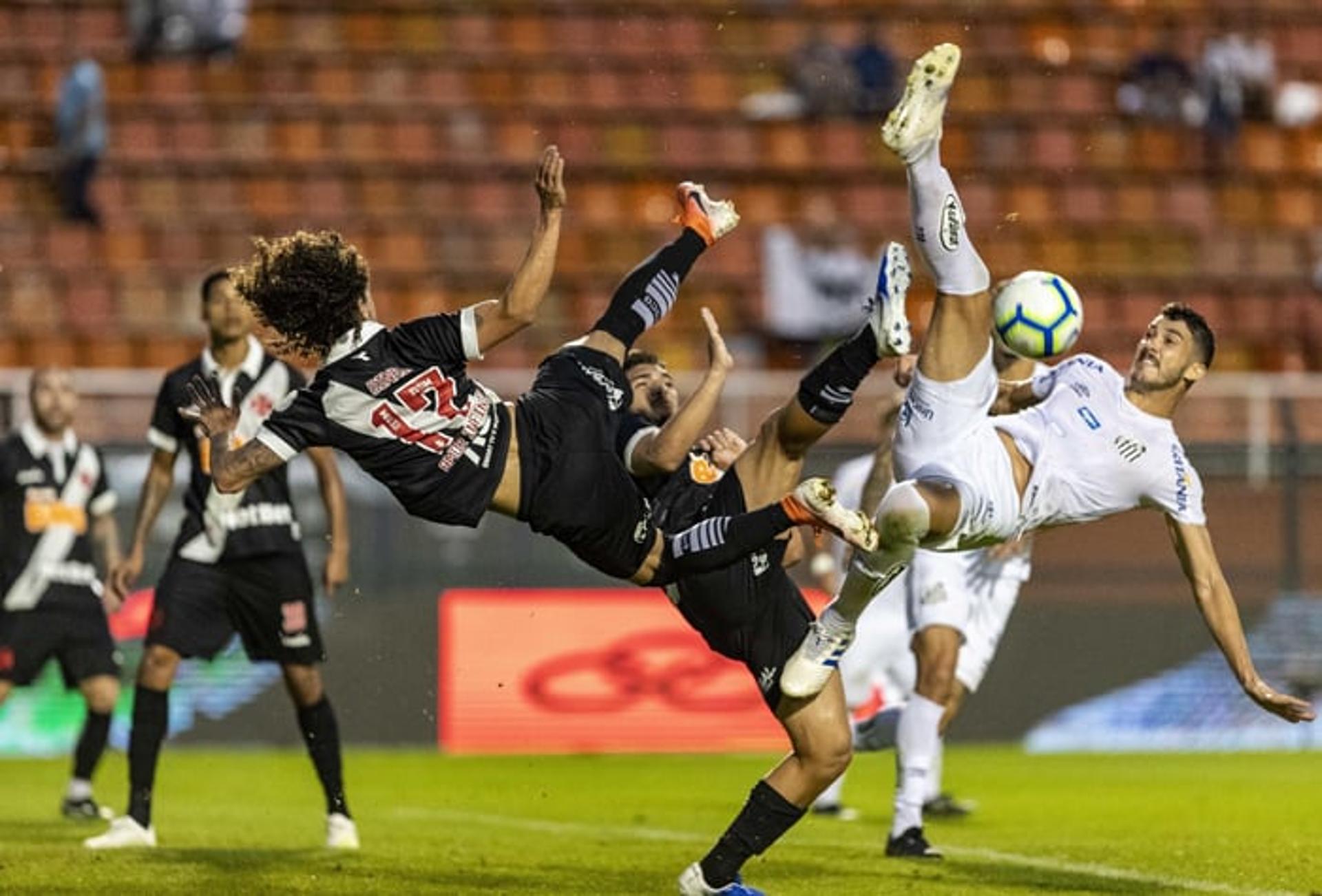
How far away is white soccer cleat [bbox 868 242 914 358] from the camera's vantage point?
983 cm

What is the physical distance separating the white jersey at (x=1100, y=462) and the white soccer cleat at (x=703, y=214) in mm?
1360

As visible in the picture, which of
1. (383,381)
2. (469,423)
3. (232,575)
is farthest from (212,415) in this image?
(232,575)

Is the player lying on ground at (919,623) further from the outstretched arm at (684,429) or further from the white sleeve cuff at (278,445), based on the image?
the white sleeve cuff at (278,445)

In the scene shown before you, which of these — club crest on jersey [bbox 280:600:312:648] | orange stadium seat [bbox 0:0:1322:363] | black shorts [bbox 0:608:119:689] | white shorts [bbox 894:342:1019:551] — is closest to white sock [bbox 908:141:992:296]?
white shorts [bbox 894:342:1019:551]

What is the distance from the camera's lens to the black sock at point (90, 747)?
14.2m

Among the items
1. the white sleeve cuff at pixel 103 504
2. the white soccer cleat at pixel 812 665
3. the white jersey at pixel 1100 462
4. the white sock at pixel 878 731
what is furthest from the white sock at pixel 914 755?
the white sleeve cuff at pixel 103 504

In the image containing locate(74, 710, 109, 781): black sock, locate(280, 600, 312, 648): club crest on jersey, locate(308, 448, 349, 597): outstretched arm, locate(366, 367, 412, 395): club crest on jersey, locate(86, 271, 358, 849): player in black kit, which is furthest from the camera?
locate(74, 710, 109, 781): black sock

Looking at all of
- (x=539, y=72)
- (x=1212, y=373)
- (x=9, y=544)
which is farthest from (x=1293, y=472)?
(x=9, y=544)

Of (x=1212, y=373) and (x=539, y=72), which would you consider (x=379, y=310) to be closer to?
(x=539, y=72)

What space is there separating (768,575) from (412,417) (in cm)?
154

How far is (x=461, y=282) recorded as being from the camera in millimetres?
22641

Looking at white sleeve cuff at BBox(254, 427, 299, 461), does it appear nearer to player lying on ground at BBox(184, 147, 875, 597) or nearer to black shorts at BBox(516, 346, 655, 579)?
player lying on ground at BBox(184, 147, 875, 597)

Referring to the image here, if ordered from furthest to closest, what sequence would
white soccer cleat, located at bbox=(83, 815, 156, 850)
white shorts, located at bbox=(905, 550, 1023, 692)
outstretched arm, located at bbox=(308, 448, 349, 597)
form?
white shorts, located at bbox=(905, 550, 1023, 692) < outstretched arm, located at bbox=(308, 448, 349, 597) < white soccer cleat, located at bbox=(83, 815, 156, 850)

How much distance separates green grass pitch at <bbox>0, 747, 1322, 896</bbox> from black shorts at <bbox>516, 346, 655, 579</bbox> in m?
1.56
